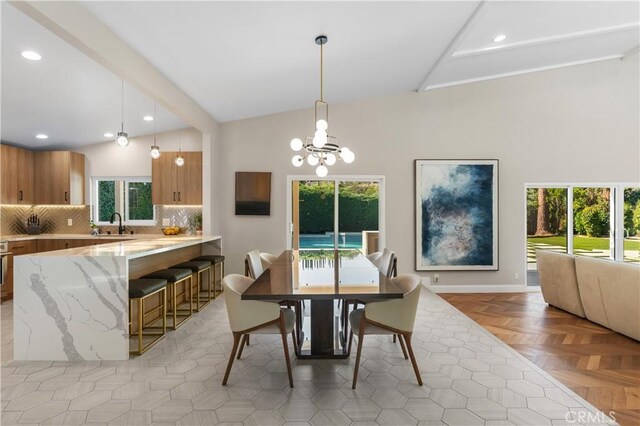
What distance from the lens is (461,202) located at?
5.55 m

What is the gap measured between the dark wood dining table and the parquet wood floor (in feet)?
5.42

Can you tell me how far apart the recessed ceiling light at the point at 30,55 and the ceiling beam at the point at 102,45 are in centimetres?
67

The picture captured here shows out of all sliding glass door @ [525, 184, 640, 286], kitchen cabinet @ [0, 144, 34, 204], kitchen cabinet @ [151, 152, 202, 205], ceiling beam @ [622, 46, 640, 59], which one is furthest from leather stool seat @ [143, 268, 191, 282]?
ceiling beam @ [622, 46, 640, 59]

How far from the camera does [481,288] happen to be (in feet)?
18.3

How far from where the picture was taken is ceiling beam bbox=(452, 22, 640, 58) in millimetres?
4367

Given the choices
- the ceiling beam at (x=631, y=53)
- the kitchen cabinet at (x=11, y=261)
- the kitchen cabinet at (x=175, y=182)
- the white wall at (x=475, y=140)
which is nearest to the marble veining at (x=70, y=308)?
the kitchen cabinet at (x=11, y=261)

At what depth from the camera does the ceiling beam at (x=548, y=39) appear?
4367 millimetres

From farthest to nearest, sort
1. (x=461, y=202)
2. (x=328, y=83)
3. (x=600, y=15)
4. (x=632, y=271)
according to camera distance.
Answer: (x=461, y=202), (x=328, y=83), (x=600, y=15), (x=632, y=271)

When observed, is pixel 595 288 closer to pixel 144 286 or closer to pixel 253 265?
pixel 253 265

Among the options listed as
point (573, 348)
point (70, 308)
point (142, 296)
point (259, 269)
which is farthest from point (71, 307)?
point (573, 348)

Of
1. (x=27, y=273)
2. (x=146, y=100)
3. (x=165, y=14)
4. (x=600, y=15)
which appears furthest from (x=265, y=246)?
(x=600, y=15)

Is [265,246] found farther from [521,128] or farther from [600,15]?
[600,15]

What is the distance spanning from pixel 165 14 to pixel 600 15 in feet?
16.5

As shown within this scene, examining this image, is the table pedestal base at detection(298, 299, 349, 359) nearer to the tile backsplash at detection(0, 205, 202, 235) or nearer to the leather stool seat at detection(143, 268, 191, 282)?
the leather stool seat at detection(143, 268, 191, 282)
